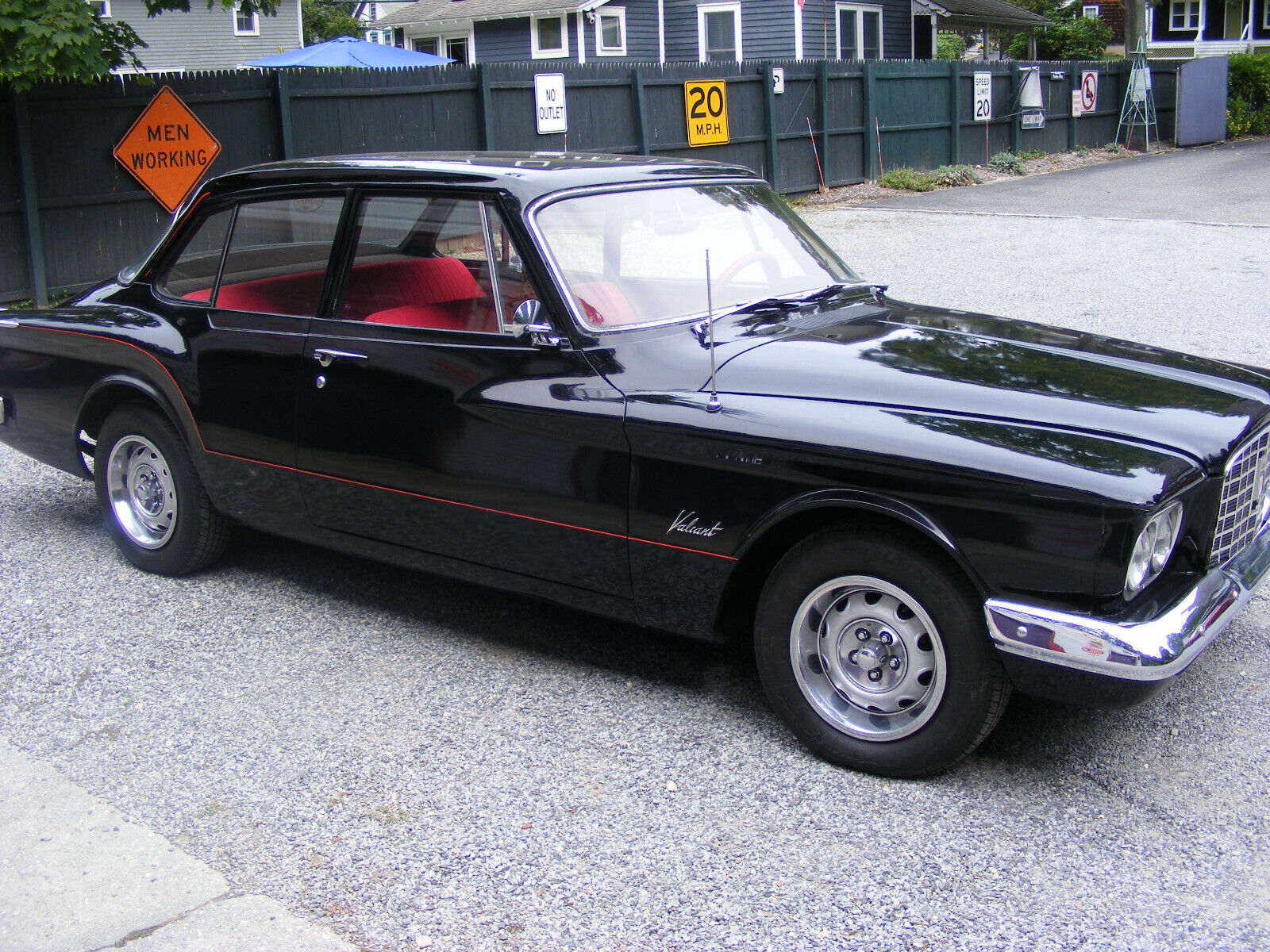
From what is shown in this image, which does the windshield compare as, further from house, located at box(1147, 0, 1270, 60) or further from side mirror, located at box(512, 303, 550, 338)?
house, located at box(1147, 0, 1270, 60)

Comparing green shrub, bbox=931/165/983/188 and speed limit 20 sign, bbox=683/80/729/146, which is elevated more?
speed limit 20 sign, bbox=683/80/729/146

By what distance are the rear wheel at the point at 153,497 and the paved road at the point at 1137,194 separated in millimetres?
14558

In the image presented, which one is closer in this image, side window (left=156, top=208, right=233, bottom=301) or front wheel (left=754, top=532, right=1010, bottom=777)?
front wheel (left=754, top=532, right=1010, bottom=777)

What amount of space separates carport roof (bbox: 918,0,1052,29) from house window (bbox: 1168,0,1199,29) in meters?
16.1

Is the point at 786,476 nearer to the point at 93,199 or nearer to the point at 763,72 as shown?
the point at 93,199

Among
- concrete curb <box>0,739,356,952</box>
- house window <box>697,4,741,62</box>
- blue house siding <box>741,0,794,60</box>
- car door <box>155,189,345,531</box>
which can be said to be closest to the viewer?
concrete curb <box>0,739,356,952</box>

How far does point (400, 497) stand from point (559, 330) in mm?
841

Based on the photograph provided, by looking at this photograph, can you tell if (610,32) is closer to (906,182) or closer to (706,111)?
(906,182)

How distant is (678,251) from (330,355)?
4.13 ft

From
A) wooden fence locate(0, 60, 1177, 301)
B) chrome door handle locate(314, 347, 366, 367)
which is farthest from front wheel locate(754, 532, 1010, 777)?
wooden fence locate(0, 60, 1177, 301)

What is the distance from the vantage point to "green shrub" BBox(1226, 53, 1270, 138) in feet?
101

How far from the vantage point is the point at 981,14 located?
31781 mm

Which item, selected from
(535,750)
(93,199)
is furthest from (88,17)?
(535,750)

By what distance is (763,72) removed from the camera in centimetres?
1859
